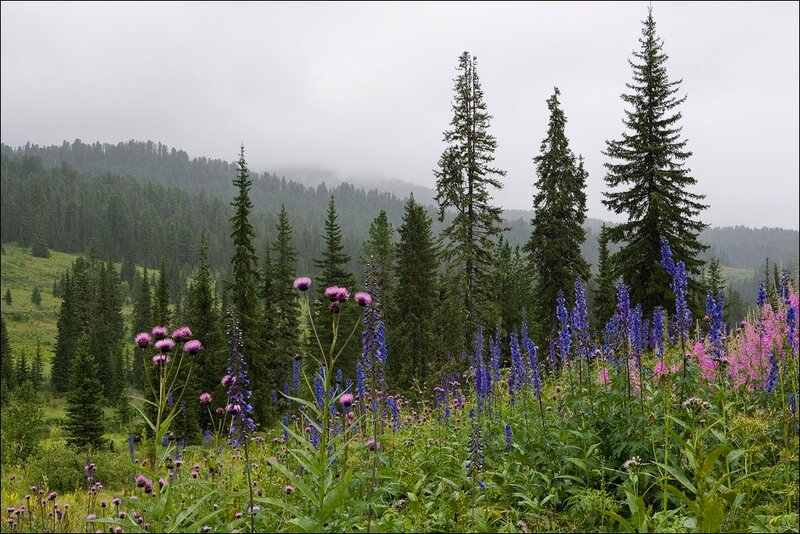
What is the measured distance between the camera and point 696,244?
928 inches

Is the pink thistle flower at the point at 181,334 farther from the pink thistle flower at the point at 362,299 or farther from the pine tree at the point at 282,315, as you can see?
the pine tree at the point at 282,315

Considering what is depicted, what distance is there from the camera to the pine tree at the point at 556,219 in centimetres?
2798

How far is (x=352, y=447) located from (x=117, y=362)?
78.6m

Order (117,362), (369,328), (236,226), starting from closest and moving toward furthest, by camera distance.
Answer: (369,328)
(236,226)
(117,362)

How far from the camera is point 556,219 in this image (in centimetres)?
2803

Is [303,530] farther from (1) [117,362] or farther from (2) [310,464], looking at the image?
(1) [117,362]

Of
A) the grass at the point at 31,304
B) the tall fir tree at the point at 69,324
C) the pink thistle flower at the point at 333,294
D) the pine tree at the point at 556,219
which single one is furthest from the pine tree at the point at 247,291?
the grass at the point at 31,304

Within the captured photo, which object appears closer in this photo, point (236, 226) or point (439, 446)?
point (439, 446)

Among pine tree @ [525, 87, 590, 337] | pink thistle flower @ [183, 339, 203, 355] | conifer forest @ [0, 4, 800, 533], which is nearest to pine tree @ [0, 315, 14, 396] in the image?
conifer forest @ [0, 4, 800, 533]

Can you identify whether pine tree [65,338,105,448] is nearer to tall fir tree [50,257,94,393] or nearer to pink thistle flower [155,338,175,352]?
pink thistle flower [155,338,175,352]

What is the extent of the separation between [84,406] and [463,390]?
2966 cm

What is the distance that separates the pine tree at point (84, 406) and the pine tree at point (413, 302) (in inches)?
797

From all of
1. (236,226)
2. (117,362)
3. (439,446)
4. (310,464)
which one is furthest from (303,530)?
(117,362)

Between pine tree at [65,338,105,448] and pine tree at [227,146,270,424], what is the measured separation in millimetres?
10579
